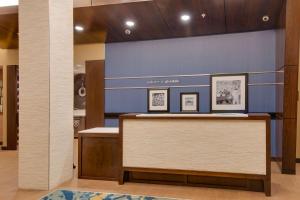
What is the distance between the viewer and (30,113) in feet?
9.74

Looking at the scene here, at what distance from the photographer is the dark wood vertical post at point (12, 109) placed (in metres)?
5.61

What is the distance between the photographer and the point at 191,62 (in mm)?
4840

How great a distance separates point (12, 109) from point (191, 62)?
13.4ft

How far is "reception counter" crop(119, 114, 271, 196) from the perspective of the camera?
108 inches

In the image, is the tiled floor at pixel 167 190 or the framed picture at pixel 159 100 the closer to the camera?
the tiled floor at pixel 167 190

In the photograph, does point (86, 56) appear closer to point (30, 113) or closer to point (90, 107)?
point (90, 107)

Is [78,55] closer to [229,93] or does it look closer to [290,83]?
[229,93]

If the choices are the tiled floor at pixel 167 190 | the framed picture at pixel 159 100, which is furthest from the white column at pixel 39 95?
the framed picture at pixel 159 100

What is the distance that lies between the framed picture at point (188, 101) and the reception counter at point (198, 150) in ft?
5.32

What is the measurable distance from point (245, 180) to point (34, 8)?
3.18 meters

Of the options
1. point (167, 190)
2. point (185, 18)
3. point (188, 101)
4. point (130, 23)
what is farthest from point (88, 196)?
point (185, 18)

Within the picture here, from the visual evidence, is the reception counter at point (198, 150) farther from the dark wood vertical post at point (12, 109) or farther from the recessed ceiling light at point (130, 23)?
the dark wood vertical post at point (12, 109)

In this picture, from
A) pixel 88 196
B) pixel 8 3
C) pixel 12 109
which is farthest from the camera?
pixel 12 109

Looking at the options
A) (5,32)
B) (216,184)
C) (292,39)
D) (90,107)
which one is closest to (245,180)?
(216,184)
